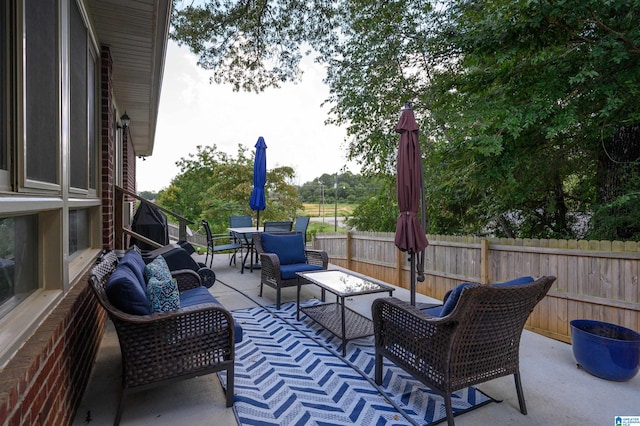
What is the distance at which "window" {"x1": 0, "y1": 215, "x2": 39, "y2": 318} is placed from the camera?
1.47 meters

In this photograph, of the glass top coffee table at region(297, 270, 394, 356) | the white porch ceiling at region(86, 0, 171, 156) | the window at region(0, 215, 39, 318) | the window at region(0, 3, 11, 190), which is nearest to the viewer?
the window at region(0, 3, 11, 190)

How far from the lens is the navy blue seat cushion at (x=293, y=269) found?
443 centimetres

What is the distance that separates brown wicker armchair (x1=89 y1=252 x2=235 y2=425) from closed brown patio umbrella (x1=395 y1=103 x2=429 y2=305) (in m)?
1.79

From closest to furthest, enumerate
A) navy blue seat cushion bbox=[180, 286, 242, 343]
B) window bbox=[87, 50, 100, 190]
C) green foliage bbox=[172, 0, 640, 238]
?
1. navy blue seat cushion bbox=[180, 286, 242, 343]
2. window bbox=[87, 50, 100, 190]
3. green foliage bbox=[172, 0, 640, 238]

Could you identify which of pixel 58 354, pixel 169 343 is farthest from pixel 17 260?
pixel 169 343

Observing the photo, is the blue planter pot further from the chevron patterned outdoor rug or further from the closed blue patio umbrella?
the closed blue patio umbrella

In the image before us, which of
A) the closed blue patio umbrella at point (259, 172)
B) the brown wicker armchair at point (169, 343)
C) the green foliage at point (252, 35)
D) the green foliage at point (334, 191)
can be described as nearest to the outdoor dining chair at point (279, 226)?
the closed blue patio umbrella at point (259, 172)

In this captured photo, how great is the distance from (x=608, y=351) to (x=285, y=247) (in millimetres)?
3724

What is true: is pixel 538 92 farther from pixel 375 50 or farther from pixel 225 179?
pixel 225 179

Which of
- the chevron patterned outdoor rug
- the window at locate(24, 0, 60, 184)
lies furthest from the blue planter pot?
the window at locate(24, 0, 60, 184)

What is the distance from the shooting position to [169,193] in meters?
19.1

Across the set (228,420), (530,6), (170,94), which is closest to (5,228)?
(228,420)

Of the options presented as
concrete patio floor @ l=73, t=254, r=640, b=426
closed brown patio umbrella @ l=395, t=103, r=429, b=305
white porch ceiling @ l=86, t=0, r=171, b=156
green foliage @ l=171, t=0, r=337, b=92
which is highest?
green foliage @ l=171, t=0, r=337, b=92

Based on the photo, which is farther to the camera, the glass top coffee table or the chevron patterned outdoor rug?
the glass top coffee table
